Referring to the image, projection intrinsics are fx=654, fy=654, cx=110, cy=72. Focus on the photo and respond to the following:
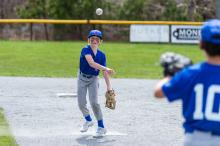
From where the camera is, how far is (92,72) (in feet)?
32.0

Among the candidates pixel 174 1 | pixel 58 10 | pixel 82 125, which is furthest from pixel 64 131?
pixel 174 1

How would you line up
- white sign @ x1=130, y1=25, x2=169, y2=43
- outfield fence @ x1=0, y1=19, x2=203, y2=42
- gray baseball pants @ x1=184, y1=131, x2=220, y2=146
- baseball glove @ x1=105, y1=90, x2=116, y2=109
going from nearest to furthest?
gray baseball pants @ x1=184, y1=131, x2=220, y2=146 → baseball glove @ x1=105, y1=90, x2=116, y2=109 → white sign @ x1=130, y1=25, x2=169, y2=43 → outfield fence @ x1=0, y1=19, x2=203, y2=42

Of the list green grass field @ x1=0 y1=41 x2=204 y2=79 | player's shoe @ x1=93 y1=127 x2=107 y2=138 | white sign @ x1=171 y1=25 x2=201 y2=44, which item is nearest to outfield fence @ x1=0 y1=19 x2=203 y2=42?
white sign @ x1=171 y1=25 x2=201 y2=44

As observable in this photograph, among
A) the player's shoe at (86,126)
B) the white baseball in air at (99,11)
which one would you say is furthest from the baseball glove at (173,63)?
the white baseball in air at (99,11)

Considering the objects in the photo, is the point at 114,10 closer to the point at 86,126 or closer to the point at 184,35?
the point at 184,35

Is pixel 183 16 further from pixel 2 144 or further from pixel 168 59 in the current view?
pixel 168 59

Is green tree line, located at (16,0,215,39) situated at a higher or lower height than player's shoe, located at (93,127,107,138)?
higher

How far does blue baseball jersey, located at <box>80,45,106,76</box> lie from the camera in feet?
31.4

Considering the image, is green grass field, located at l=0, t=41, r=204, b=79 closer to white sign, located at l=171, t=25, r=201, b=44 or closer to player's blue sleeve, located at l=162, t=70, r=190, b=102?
white sign, located at l=171, t=25, r=201, b=44

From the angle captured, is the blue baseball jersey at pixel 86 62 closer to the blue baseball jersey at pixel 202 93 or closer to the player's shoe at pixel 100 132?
the player's shoe at pixel 100 132

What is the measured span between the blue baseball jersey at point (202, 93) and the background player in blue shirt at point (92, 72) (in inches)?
194

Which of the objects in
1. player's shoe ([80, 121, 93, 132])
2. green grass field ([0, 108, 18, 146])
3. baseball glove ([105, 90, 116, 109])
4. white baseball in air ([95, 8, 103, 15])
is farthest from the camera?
white baseball in air ([95, 8, 103, 15])

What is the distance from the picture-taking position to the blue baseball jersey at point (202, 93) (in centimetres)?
443

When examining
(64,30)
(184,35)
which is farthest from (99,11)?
(184,35)
